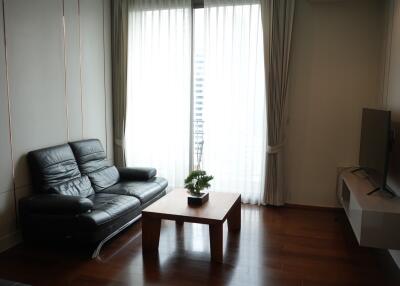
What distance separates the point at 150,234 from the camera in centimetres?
332

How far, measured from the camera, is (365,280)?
9.23 feet

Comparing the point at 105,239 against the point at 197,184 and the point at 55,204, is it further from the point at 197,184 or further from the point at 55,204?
the point at 197,184

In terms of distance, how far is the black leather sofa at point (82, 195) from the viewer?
3168mm

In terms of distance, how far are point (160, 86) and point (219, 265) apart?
8.99 feet

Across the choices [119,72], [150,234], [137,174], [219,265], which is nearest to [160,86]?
[119,72]

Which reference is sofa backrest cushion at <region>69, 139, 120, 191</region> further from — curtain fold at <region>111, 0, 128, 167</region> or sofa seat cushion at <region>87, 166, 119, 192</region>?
curtain fold at <region>111, 0, 128, 167</region>

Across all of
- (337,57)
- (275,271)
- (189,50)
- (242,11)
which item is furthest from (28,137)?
(337,57)

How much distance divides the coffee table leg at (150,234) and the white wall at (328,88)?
6.89 ft

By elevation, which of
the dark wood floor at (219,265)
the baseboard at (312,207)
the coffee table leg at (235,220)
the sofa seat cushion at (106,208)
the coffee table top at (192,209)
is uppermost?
the coffee table top at (192,209)

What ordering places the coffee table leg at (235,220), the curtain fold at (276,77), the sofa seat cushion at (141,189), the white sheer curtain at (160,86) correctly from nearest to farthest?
the coffee table leg at (235,220)
the sofa seat cushion at (141,189)
the curtain fold at (276,77)
the white sheer curtain at (160,86)

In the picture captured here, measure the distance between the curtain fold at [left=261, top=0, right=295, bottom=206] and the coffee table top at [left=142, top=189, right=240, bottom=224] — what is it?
1.03 meters

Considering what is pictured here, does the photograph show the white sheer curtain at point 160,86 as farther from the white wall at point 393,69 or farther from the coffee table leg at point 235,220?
the white wall at point 393,69

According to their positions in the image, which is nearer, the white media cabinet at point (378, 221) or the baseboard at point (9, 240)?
the white media cabinet at point (378, 221)

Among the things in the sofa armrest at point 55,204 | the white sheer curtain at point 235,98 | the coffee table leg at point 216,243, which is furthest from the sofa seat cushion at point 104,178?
the coffee table leg at point 216,243
